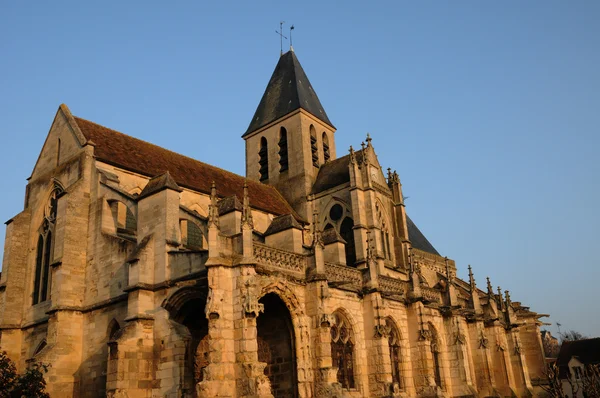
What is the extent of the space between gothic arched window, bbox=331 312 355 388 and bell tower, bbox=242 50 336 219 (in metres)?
10.8

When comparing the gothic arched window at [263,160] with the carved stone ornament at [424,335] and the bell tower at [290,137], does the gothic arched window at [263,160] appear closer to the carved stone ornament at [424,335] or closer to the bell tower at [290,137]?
the bell tower at [290,137]

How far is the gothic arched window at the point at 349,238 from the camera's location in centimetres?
2511

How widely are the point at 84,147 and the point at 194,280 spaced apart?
25.6ft

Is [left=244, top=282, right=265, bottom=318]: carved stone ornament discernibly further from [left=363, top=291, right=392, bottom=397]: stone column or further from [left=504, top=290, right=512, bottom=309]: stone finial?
[left=504, top=290, right=512, bottom=309]: stone finial

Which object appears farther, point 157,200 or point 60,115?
point 60,115

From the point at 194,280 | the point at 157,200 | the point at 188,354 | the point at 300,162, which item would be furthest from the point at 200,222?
the point at 300,162

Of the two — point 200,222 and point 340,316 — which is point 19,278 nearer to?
point 200,222

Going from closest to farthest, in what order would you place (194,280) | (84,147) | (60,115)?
(194,280) → (84,147) → (60,115)

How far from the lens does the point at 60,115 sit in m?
22.0

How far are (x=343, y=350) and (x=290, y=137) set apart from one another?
1552 cm

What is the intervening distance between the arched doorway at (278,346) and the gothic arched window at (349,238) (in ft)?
28.5

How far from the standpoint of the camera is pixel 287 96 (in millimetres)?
32156

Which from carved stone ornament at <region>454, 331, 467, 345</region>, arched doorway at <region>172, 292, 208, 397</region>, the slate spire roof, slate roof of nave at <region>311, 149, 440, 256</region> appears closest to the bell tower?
the slate spire roof

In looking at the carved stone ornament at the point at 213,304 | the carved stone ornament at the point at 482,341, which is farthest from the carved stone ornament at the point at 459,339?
the carved stone ornament at the point at 213,304
